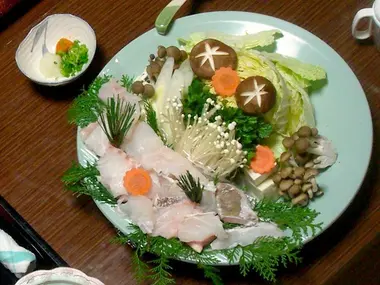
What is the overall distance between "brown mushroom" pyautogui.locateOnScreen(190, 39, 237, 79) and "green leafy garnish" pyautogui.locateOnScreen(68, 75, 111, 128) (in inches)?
8.7

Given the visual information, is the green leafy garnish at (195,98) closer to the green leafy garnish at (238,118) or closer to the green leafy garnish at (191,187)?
the green leafy garnish at (238,118)

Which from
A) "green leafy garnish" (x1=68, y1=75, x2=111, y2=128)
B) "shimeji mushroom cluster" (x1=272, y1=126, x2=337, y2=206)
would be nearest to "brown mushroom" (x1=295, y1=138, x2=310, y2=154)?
"shimeji mushroom cluster" (x1=272, y1=126, x2=337, y2=206)

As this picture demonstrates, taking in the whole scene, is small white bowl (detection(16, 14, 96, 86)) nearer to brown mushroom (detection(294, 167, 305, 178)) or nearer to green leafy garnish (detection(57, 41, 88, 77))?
green leafy garnish (detection(57, 41, 88, 77))

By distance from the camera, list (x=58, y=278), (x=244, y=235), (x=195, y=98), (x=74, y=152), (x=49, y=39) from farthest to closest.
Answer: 1. (x=49, y=39)
2. (x=74, y=152)
3. (x=195, y=98)
4. (x=244, y=235)
5. (x=58, y=278)

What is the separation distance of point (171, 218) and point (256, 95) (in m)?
0.32

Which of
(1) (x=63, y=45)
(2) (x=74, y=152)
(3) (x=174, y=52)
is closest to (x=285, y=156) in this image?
(3) (x=174, y=52)

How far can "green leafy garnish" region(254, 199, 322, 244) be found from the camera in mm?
1487

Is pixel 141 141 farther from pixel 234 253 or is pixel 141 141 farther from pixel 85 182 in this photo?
pixel 234 253

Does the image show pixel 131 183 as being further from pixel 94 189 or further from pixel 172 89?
pixel 172 89

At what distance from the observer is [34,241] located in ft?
5.24

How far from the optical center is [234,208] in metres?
Result: 1.52

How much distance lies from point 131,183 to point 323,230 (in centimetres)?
40

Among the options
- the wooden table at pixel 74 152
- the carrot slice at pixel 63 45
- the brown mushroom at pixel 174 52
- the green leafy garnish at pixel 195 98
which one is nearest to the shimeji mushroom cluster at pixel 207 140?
the green leafy garnish at pixel 195 98

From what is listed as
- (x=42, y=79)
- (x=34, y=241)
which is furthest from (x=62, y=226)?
(x=42, y=79)
